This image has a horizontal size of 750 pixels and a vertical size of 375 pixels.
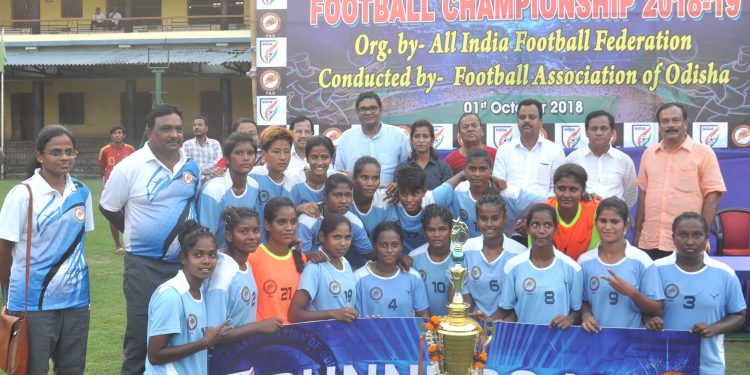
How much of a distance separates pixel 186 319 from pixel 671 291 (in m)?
2.72

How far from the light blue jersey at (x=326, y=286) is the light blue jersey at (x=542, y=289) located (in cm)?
95

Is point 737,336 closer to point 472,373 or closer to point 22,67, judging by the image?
point 472,373

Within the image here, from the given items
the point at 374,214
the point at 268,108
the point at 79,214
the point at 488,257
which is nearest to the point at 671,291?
the point at 488,257

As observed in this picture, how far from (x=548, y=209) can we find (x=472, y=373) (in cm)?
124

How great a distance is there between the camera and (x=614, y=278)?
13.9 feet

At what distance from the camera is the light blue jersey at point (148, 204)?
166 inches

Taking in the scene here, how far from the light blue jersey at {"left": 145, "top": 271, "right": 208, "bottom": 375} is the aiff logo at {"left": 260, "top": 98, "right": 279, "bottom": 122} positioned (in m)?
4.26

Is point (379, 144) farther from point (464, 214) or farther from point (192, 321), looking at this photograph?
point (192, 321)

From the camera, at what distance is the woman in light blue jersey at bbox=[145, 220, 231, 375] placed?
145 inches

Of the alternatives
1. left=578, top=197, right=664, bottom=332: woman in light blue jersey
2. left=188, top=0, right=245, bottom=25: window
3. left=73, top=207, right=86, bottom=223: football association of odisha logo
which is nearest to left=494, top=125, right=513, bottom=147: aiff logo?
left=578, top=197, right=664, bottom=332: woman in light blue jersey

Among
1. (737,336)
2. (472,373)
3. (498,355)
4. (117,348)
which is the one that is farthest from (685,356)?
(117,348)

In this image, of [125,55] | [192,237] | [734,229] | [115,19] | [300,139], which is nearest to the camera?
[192,237]

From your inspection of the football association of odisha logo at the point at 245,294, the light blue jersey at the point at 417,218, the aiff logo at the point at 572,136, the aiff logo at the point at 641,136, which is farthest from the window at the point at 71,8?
the football association of odisha logo at the point at 245,294

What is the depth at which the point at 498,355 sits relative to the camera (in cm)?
423
